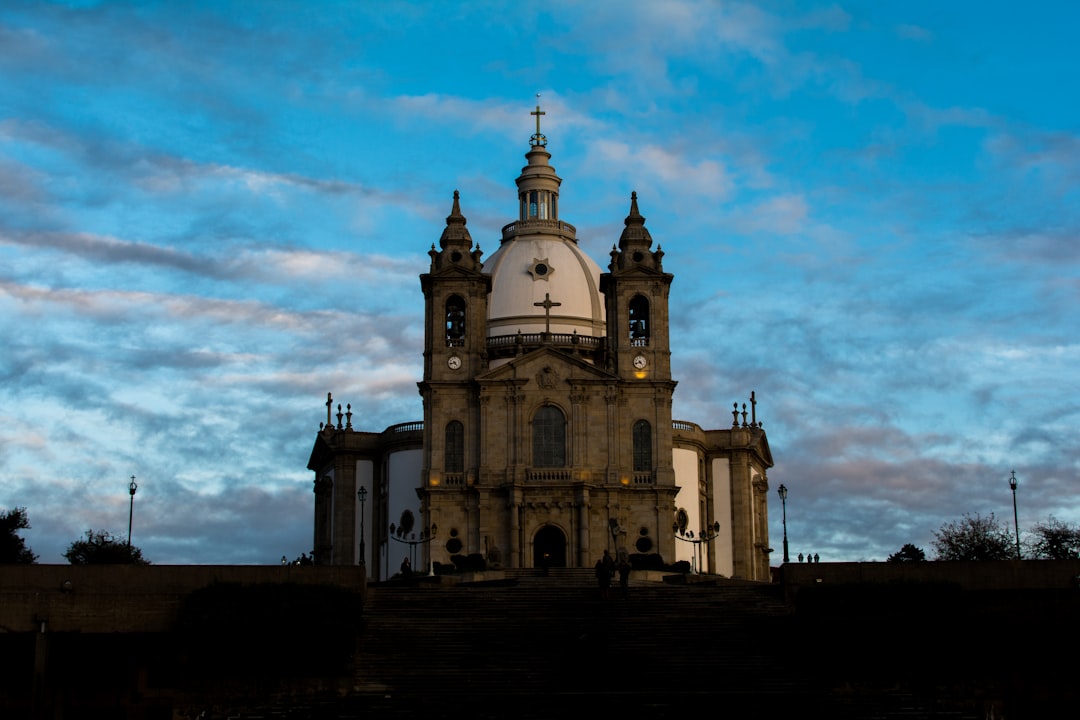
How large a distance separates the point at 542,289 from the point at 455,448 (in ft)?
45.3

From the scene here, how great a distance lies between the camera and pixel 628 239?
257 ft

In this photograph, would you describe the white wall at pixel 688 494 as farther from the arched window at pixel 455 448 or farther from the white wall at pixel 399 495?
the white wall at pixel 399 495

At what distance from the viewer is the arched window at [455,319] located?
77438 mm

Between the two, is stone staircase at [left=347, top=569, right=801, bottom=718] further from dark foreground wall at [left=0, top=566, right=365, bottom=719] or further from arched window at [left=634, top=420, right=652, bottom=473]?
arched window at [left=634, top=420, right=652, bottom=473]

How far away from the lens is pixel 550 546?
2904 inches

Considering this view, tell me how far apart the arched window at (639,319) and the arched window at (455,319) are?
26.0ft

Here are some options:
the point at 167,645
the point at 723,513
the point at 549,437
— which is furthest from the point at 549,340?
the point at 167,645

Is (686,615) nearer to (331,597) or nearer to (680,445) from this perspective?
(331,597)

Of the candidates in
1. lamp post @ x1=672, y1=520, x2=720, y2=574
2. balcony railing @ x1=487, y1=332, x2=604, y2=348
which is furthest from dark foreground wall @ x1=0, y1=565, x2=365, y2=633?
balcony railing @ x1=487, y1=332, x2=604, y2=348

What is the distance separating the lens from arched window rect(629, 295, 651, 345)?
77062 millimetres

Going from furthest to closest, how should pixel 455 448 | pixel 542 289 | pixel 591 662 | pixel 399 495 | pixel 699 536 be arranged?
pixel 542 289 < pixel 699 536 < pixel 399 495 < pixel 455 448 < pixel 591 662

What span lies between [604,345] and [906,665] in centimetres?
3672

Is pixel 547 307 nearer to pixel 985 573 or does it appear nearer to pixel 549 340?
pixel 549 340

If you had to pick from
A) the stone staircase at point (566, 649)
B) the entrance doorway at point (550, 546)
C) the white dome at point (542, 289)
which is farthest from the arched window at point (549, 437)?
the stone staircase at point (566, 649)
